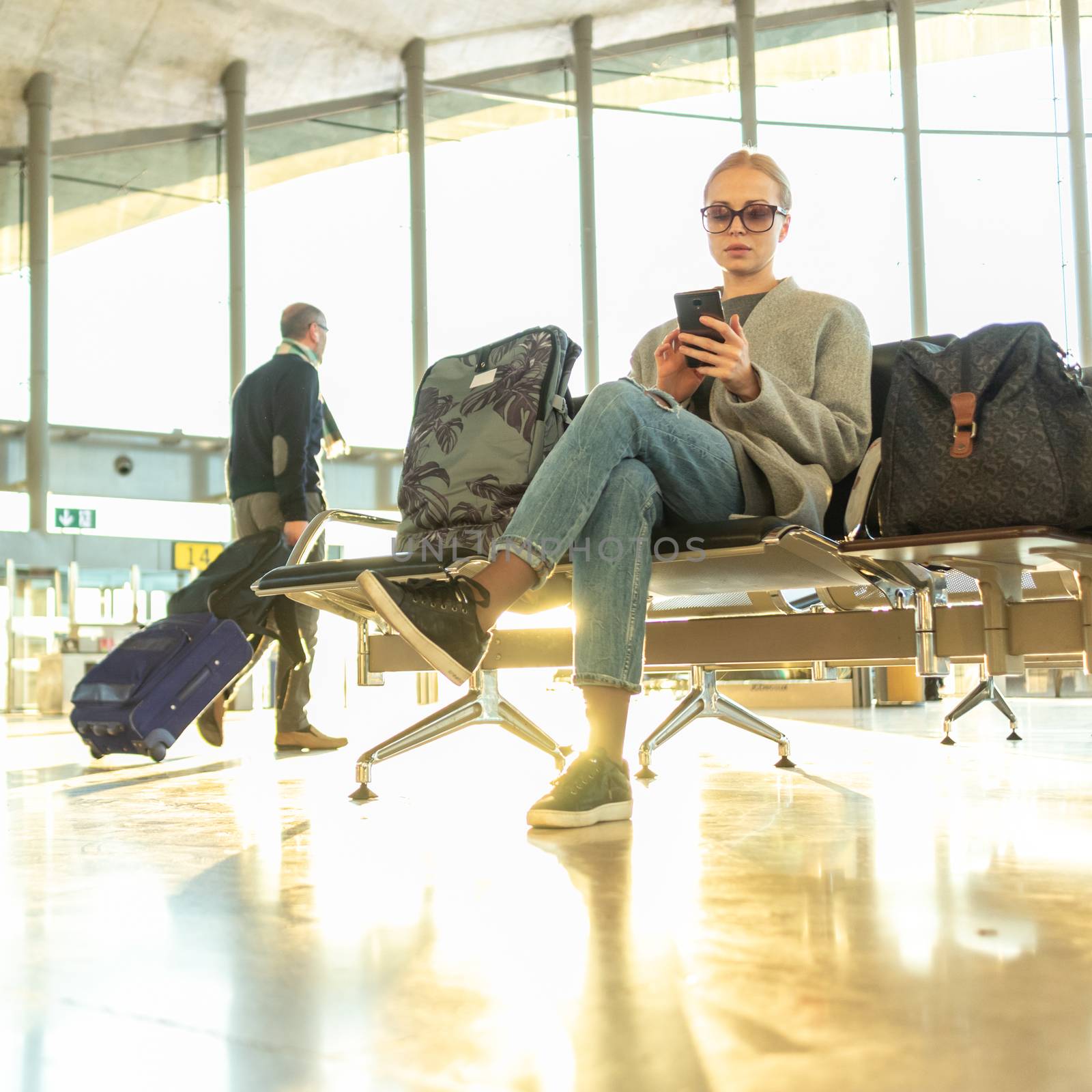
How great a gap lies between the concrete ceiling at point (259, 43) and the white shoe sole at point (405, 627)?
9939 mm

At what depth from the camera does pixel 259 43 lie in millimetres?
10805

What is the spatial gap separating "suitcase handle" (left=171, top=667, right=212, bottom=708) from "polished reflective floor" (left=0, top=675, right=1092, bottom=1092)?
1142 millimetres

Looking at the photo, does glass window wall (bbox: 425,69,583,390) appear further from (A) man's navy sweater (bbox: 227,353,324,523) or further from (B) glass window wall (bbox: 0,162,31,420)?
(A) man's navy sweater (bbox: 227,353,324,523)

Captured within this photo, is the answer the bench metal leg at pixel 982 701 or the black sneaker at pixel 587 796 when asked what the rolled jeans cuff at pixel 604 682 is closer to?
the black sneaker at pixel 587 796

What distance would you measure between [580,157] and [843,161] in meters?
2.29

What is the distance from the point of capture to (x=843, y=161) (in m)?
10.1

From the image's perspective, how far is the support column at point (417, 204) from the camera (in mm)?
10484

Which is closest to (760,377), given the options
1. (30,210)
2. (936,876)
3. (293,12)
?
(936,876)

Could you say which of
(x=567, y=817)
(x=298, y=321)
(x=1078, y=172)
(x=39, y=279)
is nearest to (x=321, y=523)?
(x=567, y=817)

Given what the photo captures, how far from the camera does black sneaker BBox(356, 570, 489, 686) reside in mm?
1783

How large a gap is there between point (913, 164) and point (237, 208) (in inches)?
232

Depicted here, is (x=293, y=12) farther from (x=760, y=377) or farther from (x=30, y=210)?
(x=760, y=377)

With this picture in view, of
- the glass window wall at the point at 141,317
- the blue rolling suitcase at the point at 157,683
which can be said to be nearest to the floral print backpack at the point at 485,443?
the blue rolling suitcase at the point at 157,683

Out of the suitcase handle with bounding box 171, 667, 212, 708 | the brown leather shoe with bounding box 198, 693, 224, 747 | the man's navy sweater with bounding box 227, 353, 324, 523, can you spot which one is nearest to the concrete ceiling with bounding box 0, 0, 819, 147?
the man's navy sweater with bounding box 227, 353, 324, 523
